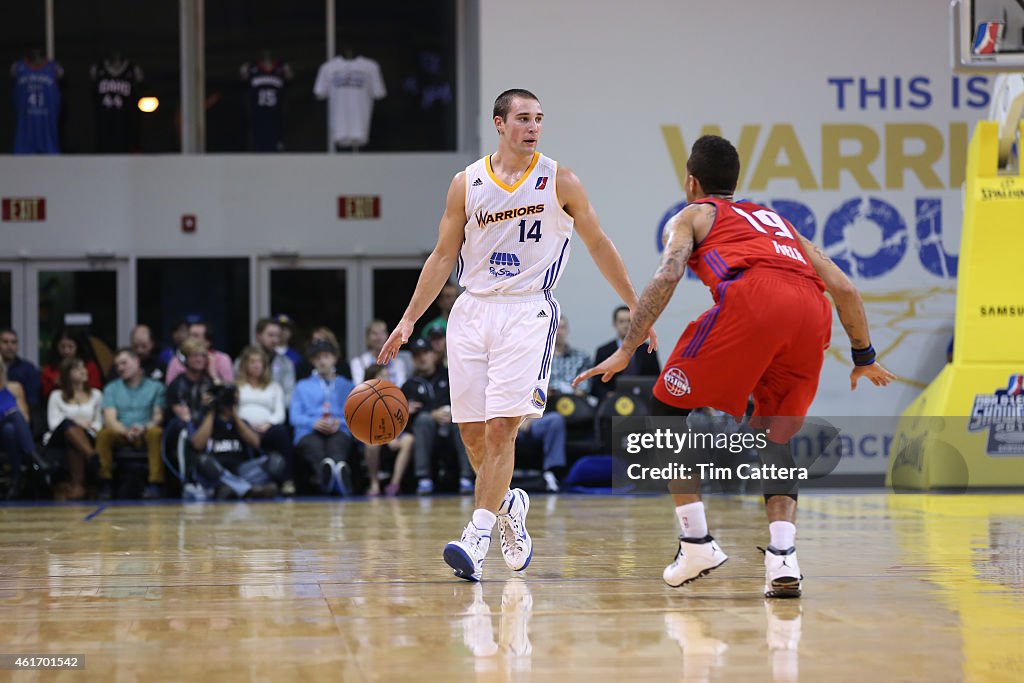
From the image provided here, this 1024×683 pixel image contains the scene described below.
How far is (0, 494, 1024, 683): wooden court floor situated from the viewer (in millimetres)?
3336

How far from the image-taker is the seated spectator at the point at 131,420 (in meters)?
11.2

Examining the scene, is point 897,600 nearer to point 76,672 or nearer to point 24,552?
point 76,672

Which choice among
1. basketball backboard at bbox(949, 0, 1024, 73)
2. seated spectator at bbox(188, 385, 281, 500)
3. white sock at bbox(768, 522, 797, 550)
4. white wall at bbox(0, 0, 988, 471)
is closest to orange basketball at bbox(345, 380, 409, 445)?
white sock at bbox(768, 522, 797, 550)

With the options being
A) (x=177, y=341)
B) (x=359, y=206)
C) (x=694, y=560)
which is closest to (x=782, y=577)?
(x=694, y=560)

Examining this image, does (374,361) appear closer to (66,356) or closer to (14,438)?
(66,356)

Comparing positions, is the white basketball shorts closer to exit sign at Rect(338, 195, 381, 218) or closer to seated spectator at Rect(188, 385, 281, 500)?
seated spectator at Rect(188, 385, 281, 500)

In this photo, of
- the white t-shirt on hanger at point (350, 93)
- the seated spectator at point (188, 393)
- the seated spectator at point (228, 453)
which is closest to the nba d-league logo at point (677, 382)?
the seated spectator at point (228, 453)

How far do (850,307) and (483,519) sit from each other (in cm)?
167

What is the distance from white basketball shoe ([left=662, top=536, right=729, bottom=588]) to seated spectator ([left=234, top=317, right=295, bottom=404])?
24.3 ft

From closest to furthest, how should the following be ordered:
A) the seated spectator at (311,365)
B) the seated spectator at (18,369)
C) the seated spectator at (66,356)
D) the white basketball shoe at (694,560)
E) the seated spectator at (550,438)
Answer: the white basketball shoe at (694,560), the seated spectator at (550,438), the seated spectator at (311,365), the seated spectator at (18,369), the seated spectator at (66,356)

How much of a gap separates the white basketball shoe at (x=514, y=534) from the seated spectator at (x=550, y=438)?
5.91 meters

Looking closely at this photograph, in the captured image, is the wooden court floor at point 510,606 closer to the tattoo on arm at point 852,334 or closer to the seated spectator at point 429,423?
the tattoo on arm at point 852,334

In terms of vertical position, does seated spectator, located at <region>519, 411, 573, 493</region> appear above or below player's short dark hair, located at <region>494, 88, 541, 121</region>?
below

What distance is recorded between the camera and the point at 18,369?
486 inches
